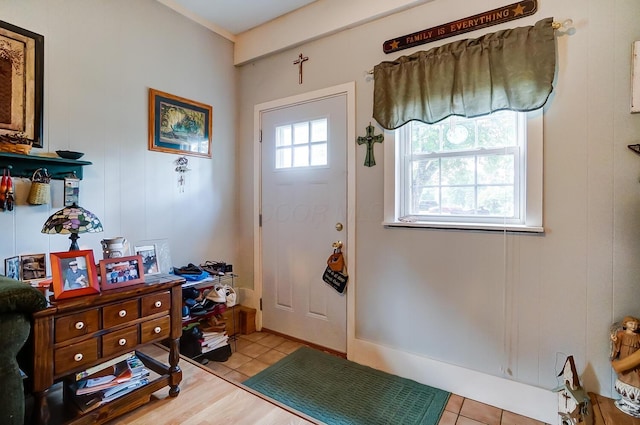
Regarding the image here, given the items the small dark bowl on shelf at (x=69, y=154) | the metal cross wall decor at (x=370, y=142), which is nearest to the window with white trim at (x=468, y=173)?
the metal cross wall decor at (x=370, y=142)

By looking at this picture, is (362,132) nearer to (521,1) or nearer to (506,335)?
(521,1)

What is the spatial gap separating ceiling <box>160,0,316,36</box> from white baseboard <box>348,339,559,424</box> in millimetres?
2732

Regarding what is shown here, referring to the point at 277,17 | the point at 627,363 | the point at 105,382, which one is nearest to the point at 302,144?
the point at 277,17

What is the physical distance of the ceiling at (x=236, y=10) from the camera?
251 centimetres

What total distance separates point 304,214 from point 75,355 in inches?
67.3

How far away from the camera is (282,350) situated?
2.56 meters

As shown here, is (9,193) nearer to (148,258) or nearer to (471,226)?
(148,258)

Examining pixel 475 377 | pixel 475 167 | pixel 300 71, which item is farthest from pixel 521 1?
pixel 475 377

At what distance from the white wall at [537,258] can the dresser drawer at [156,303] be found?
1309 mm

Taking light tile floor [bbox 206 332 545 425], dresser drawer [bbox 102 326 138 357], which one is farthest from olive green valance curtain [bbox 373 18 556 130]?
dresser drawer [bbox 102 326 138 357]

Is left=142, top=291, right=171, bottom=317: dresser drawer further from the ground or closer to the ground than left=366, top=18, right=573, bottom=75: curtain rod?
closer to the ground

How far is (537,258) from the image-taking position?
1.76m

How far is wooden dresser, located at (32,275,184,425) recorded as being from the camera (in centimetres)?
126

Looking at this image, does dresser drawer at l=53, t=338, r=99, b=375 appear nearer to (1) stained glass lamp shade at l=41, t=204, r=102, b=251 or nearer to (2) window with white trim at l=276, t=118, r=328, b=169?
(1) stained glass lamp shade at l=41, t=204, r=102, b=251
